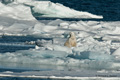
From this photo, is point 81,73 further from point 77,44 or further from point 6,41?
point 6,41

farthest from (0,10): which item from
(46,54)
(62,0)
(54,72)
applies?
(62,0)

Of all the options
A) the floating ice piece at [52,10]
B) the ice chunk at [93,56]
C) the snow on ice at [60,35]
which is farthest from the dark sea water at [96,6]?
the ice chunk at [93,56]

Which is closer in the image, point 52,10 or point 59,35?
point 59,35

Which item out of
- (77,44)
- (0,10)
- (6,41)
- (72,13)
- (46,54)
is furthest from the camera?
(72,13)

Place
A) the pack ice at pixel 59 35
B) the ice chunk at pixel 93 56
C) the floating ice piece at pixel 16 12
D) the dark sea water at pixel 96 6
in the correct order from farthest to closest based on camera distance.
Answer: the dark sea water at pixel 96 6
the floating ice piece at pixel 16 12
the ice chunk at pixel 93 56
the pack ice at pixel 59 35

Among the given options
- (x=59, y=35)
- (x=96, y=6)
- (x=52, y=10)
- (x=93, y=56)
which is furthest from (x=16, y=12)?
(x=96, y=6)

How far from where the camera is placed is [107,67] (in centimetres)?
1242

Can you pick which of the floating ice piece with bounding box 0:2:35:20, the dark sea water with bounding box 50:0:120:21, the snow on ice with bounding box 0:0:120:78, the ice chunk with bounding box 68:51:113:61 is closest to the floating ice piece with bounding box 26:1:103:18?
the snow on ice with bounding box 0:0:120:78

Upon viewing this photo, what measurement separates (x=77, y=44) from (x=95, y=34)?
4.23 meters

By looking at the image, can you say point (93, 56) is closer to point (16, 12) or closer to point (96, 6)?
point (16, 12)

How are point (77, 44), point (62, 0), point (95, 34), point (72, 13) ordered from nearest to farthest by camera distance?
point (77, 44), point (95, 34), point (72, 13), point (62, 0)

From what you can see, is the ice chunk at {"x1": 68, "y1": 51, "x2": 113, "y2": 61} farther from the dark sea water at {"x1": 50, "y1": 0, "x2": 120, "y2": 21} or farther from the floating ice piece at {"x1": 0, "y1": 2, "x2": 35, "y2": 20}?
the dark sea water at {"x1": 50, "y1": 0, "x2": 120, "y2": 21}

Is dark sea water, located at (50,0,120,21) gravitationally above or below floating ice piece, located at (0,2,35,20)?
below

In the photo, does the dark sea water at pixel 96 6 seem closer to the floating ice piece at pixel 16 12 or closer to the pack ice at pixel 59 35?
the pack ice at pixel 59 35
